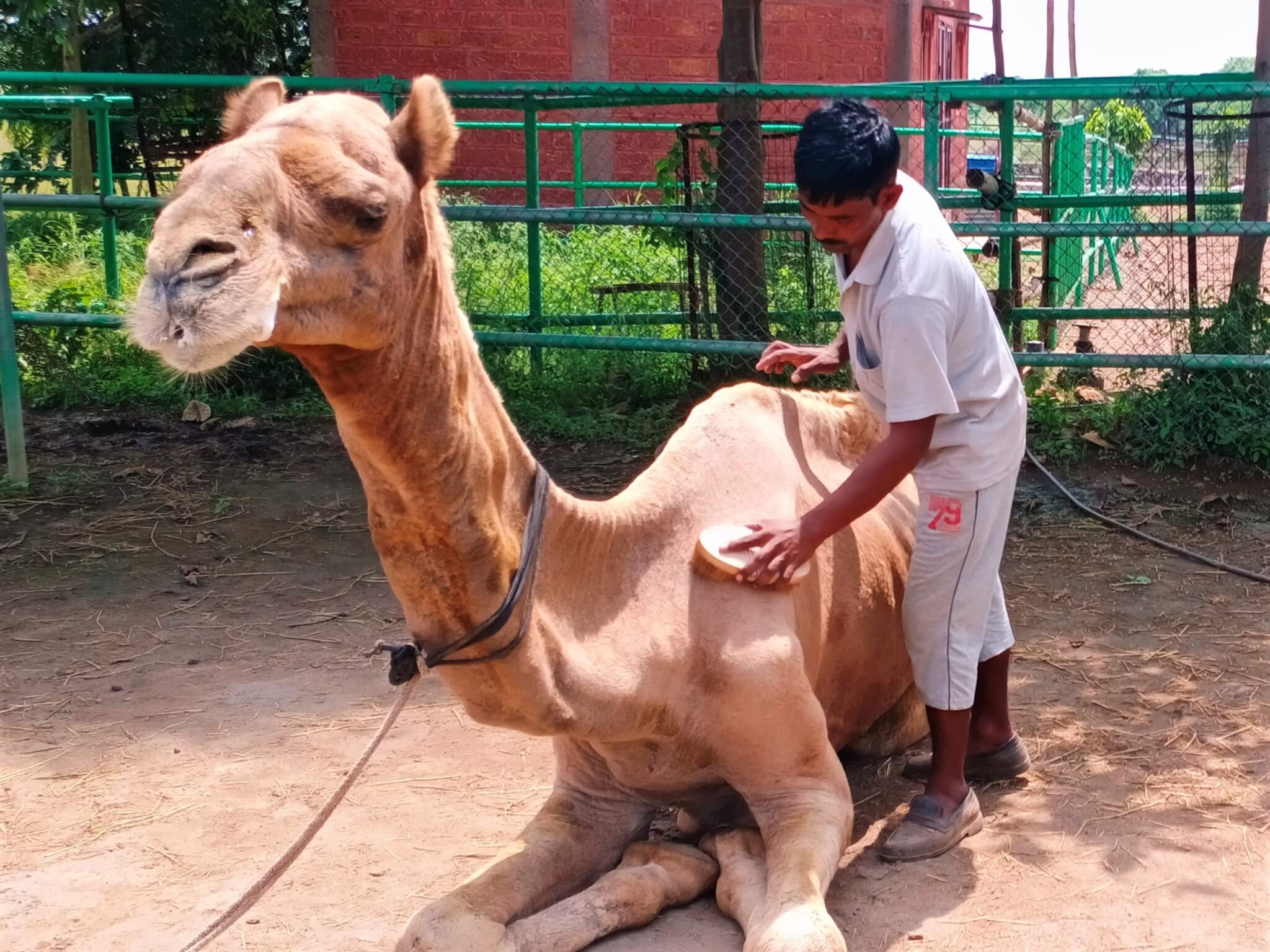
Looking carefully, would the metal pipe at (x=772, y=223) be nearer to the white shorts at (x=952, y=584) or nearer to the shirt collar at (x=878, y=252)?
the white shorts at (x=952, y=584)

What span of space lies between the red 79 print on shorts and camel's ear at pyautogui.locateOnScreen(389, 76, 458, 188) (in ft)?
5.17

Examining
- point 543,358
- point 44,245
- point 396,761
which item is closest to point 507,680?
point 396,761

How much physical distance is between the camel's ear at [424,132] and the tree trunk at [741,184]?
516cm

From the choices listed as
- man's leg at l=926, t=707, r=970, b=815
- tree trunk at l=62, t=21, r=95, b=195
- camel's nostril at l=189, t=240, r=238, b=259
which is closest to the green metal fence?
tree trunk at l=62, t=21, r=95, b=195

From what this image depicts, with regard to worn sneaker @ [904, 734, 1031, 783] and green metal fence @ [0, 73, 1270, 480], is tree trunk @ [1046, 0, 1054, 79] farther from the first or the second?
worn sneaker @ [904, 734, 1031, 783]

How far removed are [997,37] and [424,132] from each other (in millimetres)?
9563

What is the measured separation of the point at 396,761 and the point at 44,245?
9345 mm

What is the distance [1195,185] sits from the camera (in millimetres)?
8266

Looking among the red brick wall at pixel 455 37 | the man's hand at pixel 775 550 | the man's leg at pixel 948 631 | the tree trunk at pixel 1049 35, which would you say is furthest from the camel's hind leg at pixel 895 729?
the tree trunk at pixel 1049 35

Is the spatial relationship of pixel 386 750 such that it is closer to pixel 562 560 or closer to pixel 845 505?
pixel 562 560

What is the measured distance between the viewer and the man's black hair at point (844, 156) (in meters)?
3.03

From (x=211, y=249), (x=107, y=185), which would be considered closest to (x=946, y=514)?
(x=211, y=249)

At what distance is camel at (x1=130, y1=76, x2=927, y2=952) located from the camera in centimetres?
222

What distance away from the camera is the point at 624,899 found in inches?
123
